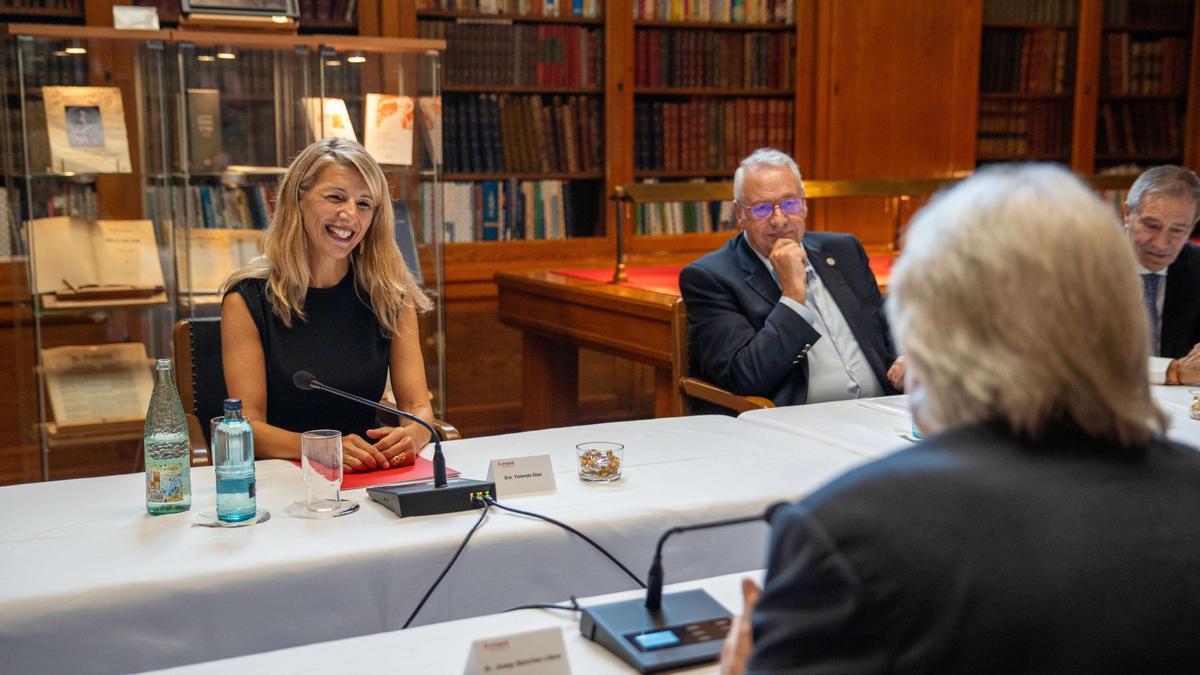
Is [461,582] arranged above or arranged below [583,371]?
above

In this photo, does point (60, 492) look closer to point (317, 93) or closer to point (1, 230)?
point (317, 93)

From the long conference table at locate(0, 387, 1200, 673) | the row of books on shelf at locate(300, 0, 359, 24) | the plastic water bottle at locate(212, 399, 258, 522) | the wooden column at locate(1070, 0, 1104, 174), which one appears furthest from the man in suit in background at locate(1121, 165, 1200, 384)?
the row of books on shelf at locate(300, 0, 359, 24)

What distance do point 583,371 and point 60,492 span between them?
3.38m

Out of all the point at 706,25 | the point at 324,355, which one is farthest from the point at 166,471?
the point at 706,25

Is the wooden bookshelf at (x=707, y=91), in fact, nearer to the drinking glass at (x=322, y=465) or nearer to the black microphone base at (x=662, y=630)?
the drinking glass at (x=322, y=465)

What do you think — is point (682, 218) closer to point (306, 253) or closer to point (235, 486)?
point (306, 253)

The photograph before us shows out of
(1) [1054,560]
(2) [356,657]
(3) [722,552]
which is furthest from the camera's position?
(3) [722,552]

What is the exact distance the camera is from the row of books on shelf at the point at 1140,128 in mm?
5898

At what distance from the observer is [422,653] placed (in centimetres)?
123

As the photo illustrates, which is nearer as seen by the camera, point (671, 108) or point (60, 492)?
point (60, 492)

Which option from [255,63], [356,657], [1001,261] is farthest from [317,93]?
[1001,261]

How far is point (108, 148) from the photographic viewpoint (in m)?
3.46

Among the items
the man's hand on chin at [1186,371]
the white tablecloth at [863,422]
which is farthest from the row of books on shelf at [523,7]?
the man's hand on chin at [1186,371]

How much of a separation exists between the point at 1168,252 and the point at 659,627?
2343 millimetres
